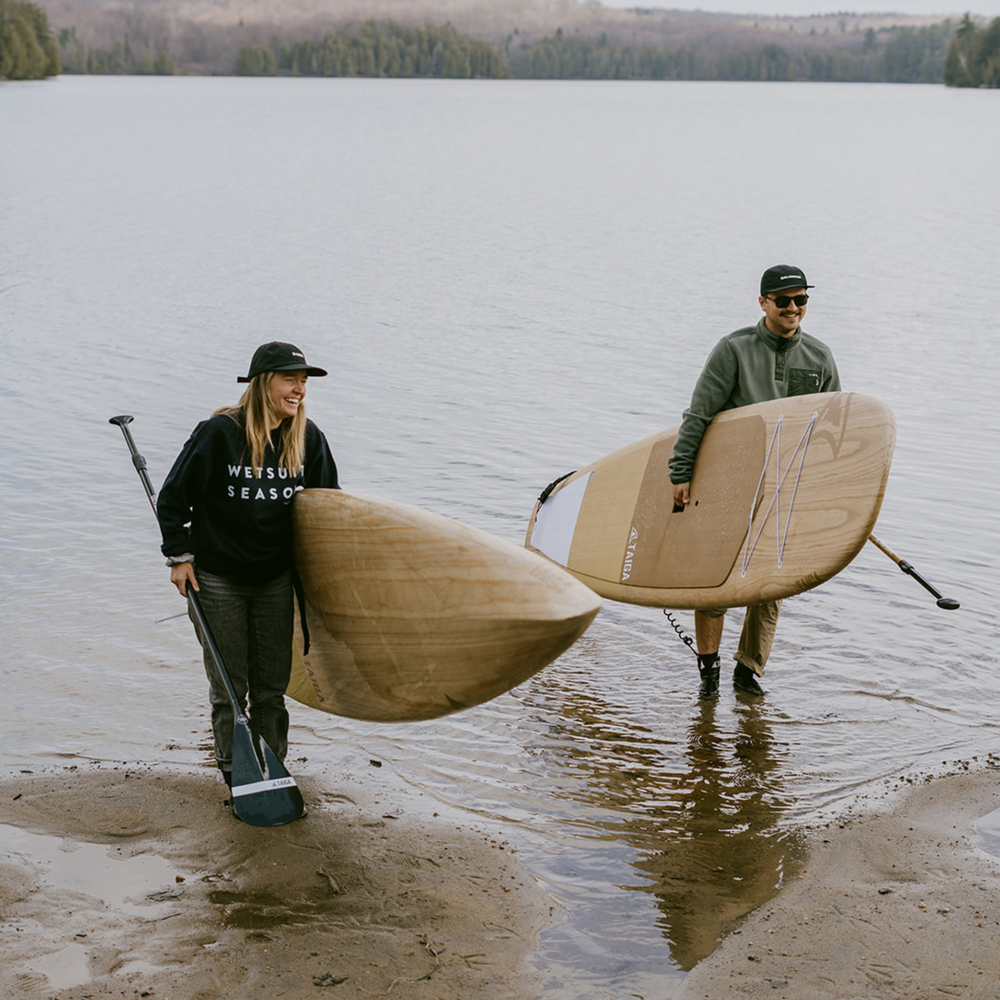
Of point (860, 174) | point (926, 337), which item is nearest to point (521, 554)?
point (926, 337)

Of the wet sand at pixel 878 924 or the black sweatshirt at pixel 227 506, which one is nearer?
the wet sand at pixel 878 924

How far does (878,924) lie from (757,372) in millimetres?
2666

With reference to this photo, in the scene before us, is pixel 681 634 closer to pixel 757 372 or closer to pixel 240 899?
pixel 757 372

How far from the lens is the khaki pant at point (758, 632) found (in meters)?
5.87

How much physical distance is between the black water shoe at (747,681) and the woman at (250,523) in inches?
97.2

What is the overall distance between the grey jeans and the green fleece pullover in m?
2.25

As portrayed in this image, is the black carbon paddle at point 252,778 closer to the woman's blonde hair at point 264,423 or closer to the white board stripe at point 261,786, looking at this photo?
the white board stripe at point 261,786

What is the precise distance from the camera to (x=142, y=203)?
33.5 m

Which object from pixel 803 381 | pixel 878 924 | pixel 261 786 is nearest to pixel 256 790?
pixel 261 786

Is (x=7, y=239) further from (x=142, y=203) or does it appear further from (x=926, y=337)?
(x=926, y=337)

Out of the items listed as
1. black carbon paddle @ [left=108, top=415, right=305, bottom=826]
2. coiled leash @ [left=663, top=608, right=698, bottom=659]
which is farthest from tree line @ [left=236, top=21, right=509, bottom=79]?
black carbon paddle @ [left=108, top=415, right=305, bottom=826]

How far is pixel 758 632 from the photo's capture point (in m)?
5.90

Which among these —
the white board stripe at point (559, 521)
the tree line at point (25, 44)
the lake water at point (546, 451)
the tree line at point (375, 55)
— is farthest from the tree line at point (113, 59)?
the white board stripe at point (559, 521)

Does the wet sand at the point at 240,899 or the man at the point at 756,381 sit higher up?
the man at the point at 756,381
